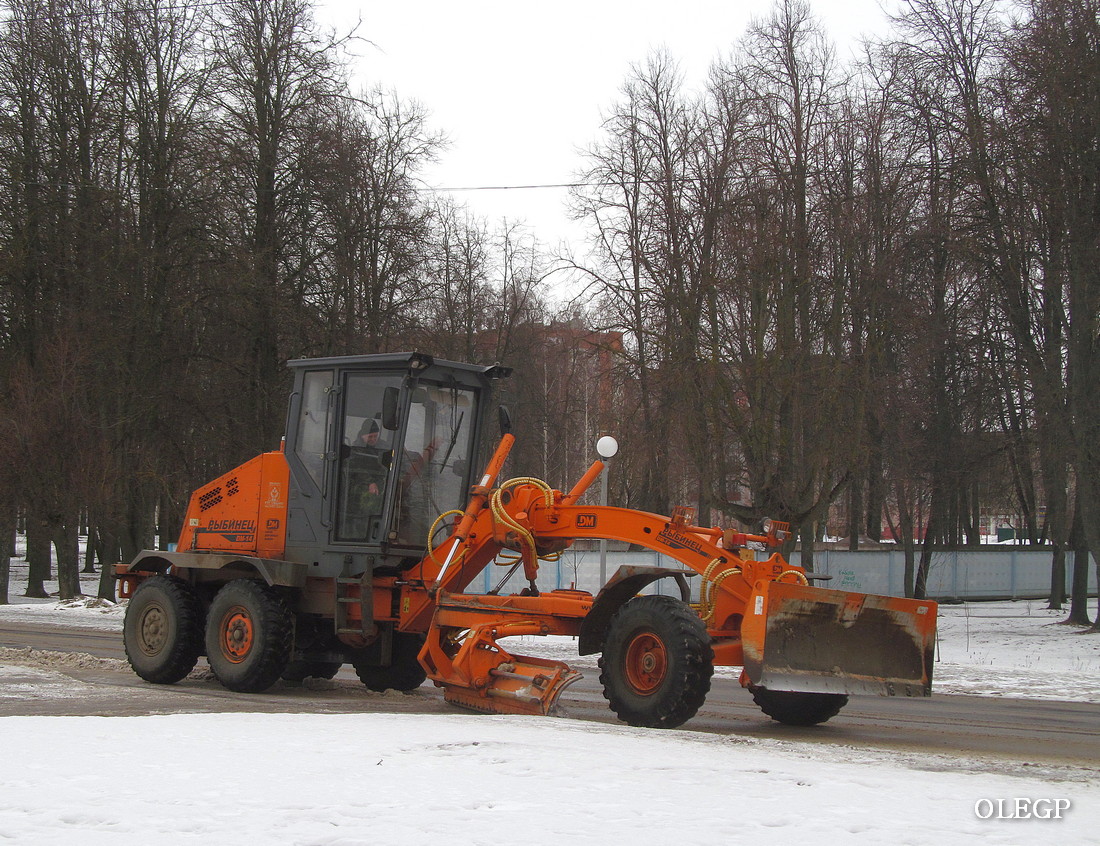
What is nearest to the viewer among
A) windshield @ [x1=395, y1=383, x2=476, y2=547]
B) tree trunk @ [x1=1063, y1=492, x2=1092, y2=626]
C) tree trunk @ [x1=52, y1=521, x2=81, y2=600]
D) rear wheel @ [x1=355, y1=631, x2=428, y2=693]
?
windshield @ [x1=395, y1=383, x2=476, y2=547]

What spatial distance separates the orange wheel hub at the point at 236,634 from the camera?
1127 cm

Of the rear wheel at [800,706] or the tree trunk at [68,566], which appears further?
the tree trunk at [68,566]

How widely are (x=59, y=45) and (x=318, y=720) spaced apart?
2584cm

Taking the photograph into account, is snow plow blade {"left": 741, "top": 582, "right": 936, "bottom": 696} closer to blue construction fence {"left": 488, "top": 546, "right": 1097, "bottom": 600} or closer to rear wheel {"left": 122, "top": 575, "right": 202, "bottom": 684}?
rear wheel {"left": 122, "top": 575, "right": 202, "bottom": 684}

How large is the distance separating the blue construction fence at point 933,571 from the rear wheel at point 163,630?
48.5ft

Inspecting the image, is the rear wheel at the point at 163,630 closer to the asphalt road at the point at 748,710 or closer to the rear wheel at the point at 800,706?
the asphalt road at the point at 748,710

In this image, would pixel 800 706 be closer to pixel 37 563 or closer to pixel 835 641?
pixel 835 641

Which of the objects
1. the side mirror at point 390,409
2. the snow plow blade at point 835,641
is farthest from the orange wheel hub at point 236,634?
the snow plow blade at point 835,641

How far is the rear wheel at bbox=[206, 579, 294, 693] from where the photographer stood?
36.2 feet

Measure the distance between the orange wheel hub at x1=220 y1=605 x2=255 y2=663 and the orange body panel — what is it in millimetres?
707

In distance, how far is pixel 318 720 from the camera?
848 centimetres

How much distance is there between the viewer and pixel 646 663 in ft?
29.4

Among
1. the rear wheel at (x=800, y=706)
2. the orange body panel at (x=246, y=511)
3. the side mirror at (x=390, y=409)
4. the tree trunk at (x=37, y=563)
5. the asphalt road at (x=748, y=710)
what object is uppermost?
the side mirror at (x=390, y=409)

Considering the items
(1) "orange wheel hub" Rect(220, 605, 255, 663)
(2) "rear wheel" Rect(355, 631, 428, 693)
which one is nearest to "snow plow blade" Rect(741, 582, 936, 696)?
(2) "rear wheel" Rect(355, 631, 428, 693)
